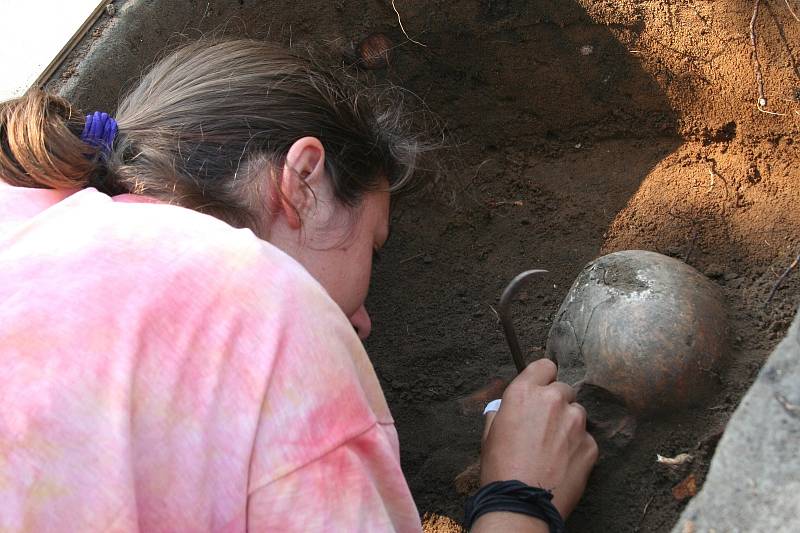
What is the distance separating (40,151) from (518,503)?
1.02 m

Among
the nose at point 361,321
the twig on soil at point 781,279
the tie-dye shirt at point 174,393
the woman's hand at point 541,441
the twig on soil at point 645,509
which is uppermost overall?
the tie-dye shirt at point 174,393

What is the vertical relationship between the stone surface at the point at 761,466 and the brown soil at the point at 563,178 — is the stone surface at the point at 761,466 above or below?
above

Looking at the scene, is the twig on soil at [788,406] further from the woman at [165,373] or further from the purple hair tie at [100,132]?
the purple hair tie at [100,132]

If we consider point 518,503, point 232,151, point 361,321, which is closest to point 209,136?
point 232,151

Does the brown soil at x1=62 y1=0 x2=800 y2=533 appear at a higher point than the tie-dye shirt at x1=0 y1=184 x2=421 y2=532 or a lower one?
lower

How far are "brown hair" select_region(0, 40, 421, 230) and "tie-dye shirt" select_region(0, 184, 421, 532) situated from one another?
263 millimetres

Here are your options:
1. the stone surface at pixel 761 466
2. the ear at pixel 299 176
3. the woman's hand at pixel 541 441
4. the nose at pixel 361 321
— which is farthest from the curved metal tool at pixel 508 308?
the stone surface at pixel 761 466

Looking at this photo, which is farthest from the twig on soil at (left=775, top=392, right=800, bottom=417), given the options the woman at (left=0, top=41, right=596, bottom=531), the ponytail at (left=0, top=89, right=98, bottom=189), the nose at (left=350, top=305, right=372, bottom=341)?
the ponytail at (left=0, top=89, right=98, bottom=189)

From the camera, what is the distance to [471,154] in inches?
94.8

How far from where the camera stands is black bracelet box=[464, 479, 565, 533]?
139cm

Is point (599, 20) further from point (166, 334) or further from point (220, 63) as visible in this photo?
point (166, 334)

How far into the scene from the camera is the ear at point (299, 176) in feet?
4.40

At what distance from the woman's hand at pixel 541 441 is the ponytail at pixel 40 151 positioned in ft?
2.96

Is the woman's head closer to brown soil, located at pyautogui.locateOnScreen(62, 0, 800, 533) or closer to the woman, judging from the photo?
the woman
